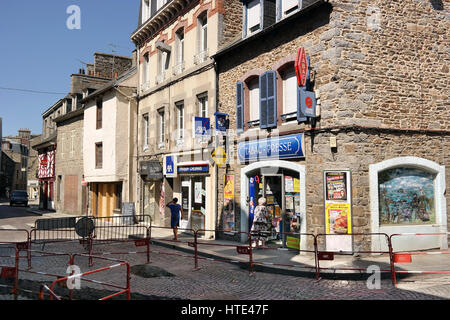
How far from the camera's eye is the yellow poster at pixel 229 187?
13.7m

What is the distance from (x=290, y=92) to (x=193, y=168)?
5.47 meters

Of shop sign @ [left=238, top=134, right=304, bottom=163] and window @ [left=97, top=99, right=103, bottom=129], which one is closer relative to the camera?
shop sign @ [left=238, top=134, right=304, bottom=163]

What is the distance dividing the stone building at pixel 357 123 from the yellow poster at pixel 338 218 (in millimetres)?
25

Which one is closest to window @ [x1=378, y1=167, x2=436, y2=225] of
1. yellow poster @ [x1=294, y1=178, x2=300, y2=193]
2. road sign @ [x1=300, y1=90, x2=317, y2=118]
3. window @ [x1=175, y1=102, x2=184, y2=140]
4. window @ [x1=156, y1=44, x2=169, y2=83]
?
yellow poster @ [x1=294, y1=178, x2=300, y2=193]

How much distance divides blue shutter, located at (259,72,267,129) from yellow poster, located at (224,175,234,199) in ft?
7.96

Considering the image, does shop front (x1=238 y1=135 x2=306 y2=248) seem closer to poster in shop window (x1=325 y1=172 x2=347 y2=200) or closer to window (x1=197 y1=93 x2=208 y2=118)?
poster in shop window (x1=325 y1=172 x2=347 y2=200)

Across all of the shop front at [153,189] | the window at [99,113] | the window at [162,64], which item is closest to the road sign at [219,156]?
the shop front at [153,189]

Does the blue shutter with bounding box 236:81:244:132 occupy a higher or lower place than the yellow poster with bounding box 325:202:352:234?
higher

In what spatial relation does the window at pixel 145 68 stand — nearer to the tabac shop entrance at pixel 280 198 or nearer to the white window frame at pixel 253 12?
the white window frame at pixel 253 12

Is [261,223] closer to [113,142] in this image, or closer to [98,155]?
[113,142]

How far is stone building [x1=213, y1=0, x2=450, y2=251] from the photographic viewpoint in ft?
33.3
